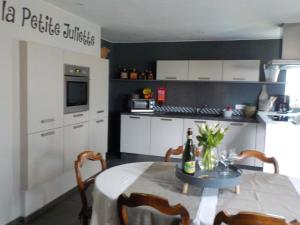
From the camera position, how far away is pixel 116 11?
10.6 ft

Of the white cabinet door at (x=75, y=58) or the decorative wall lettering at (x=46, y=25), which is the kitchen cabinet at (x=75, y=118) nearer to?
the white cabinet door at (x=75, y=58)

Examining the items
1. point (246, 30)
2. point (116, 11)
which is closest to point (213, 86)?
point (246, 30)

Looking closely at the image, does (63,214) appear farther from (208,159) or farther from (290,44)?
(290,44)

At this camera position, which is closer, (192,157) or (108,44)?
(192,157)

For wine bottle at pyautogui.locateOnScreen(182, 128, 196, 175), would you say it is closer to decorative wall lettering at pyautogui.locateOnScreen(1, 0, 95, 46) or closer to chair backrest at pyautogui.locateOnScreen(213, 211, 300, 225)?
chair backrest at pyautogui.locateOnScreen(213, 211, 300, 225)

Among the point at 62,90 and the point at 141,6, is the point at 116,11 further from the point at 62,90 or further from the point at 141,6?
the point at 62,90

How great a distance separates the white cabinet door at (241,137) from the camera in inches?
178

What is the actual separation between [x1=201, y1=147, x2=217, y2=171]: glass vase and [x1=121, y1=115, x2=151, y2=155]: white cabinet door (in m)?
3.10

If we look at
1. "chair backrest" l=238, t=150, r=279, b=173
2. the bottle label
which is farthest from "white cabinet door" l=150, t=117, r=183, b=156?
the bottle label

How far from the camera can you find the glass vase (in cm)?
187

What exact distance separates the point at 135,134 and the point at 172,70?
1.34m

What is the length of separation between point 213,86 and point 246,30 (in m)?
1.29

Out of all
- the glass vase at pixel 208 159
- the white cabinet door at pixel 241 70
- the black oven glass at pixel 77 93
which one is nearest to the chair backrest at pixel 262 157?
the glass vase at pixel 208 159

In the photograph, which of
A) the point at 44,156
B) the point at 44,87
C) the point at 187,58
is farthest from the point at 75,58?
the point at 187,58
